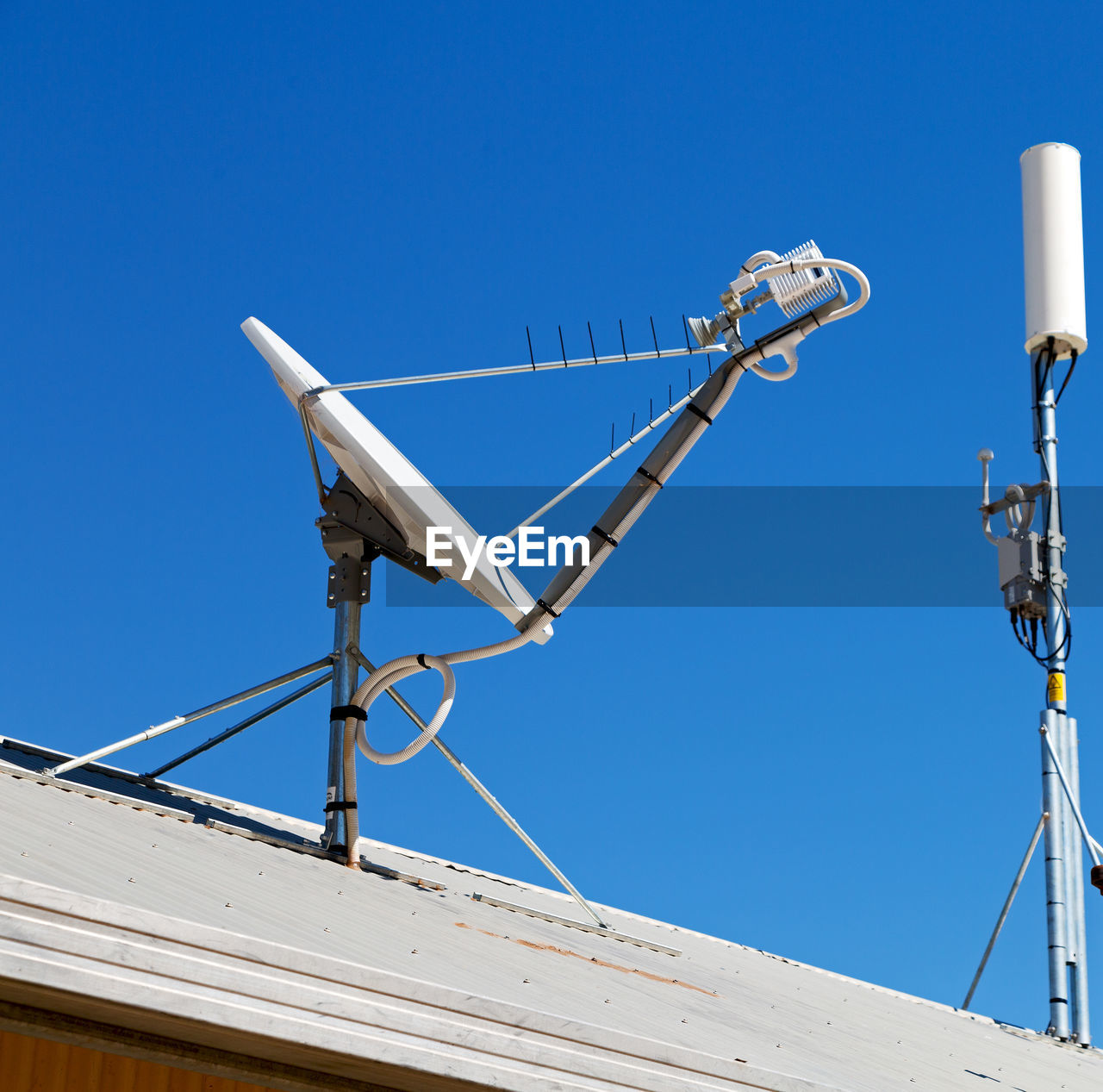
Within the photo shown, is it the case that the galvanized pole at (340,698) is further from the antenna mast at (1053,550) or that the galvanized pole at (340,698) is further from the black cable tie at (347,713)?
the antenna mast at (1053,550)

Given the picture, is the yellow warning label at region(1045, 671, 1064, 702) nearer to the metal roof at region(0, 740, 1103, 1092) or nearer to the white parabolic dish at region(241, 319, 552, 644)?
the metal roof at region(0, 740, 1103, 1092)

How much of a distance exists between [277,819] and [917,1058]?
5.20 m

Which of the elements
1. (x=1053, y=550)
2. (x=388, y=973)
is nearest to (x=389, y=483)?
(x=388, y=973)

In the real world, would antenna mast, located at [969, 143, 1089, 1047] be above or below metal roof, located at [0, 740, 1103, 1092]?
above

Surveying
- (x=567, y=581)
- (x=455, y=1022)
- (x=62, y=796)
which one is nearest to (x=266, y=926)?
(x=455, y=1022)

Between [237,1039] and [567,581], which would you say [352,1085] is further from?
[567,581]

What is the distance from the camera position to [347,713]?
10.9 m

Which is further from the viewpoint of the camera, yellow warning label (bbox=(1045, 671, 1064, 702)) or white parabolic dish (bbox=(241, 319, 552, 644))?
yellow warning label (bbox=(1045, 671, 1064, 702))

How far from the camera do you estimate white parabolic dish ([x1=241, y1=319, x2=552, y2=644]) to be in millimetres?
10586

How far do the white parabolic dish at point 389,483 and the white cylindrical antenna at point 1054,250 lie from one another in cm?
908

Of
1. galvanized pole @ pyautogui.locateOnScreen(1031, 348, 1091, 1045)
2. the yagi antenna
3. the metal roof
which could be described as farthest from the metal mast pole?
the yagi antenna

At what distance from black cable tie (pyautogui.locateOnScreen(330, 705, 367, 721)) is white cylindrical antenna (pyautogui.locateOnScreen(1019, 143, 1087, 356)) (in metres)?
10.1

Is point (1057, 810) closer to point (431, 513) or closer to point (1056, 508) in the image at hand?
point (1056, 508)

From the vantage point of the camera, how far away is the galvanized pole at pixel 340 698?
35.6 feet
